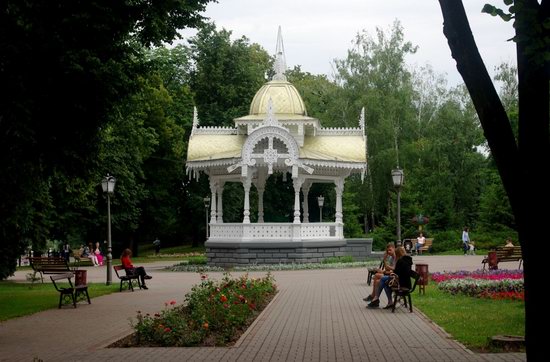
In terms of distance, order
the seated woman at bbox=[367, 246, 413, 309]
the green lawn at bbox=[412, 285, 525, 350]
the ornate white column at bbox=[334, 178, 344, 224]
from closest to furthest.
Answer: the green lawn at bbox=[412, 285, 525, 350]
the seated woman at bbox=[367, 246, 413, 309]
the ornate white column at bbox=[334, 178, 344, 224]

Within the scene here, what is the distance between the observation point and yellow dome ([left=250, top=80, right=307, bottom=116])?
41.7 meters

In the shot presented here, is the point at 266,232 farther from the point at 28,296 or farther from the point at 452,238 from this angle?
the point at 452,238

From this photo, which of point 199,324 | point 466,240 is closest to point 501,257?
point 466,240

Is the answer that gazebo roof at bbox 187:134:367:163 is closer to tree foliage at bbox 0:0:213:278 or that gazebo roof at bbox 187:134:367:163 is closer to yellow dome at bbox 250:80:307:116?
yellow dome at bbox 250:80:307:116

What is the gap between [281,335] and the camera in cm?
1461

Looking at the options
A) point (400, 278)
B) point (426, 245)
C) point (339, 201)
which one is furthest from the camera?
point (426, 245)

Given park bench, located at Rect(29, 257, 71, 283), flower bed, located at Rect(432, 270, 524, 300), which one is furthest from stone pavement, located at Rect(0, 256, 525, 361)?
park bench, located at Rect(29, 257, 71, 283)

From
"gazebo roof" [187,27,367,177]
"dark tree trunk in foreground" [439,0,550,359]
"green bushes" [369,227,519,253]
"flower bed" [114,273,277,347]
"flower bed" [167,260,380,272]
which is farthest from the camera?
"green bushes" [369,227,519,253]

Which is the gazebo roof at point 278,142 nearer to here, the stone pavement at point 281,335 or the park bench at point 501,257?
the park bench at point 501,257

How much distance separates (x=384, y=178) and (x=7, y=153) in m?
42.7

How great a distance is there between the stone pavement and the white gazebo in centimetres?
1441

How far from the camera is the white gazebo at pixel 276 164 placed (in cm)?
3788

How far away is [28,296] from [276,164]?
54.1 feet

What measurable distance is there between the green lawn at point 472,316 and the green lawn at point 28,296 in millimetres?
9097
